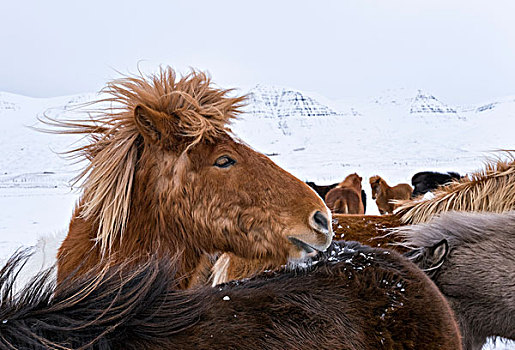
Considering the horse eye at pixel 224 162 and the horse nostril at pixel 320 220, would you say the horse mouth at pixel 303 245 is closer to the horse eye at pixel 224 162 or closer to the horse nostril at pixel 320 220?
the horse nostril at pixel 320 220

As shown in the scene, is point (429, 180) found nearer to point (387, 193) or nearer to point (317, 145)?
point (387, 193)

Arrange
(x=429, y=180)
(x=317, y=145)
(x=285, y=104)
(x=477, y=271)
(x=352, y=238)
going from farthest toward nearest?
1. (x=285, y=104)
2. (x=317, y=145)
3. (x=429, y=180)
4. (x=352, y=238)
5. (x=477, y=271)

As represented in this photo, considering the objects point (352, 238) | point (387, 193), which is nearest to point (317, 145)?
point (387, 193)

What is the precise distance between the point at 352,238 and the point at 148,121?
89.2 inches

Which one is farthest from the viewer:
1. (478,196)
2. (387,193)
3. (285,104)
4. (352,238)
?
(285,104)

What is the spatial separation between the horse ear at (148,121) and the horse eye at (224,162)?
1.19ft

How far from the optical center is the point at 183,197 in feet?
7.82

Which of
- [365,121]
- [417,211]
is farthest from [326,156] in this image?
[417,211]

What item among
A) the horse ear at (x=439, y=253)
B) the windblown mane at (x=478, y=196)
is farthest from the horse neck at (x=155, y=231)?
the windblown mane at (x=478, y=196)

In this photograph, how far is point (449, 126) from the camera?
3890 inches

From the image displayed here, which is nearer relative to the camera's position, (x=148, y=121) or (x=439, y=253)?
(x=148, y=121)

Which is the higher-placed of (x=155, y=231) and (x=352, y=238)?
(x=155, y=231)

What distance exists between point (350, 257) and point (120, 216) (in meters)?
1.28

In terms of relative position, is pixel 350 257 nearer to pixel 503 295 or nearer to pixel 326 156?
pixel 503 295
